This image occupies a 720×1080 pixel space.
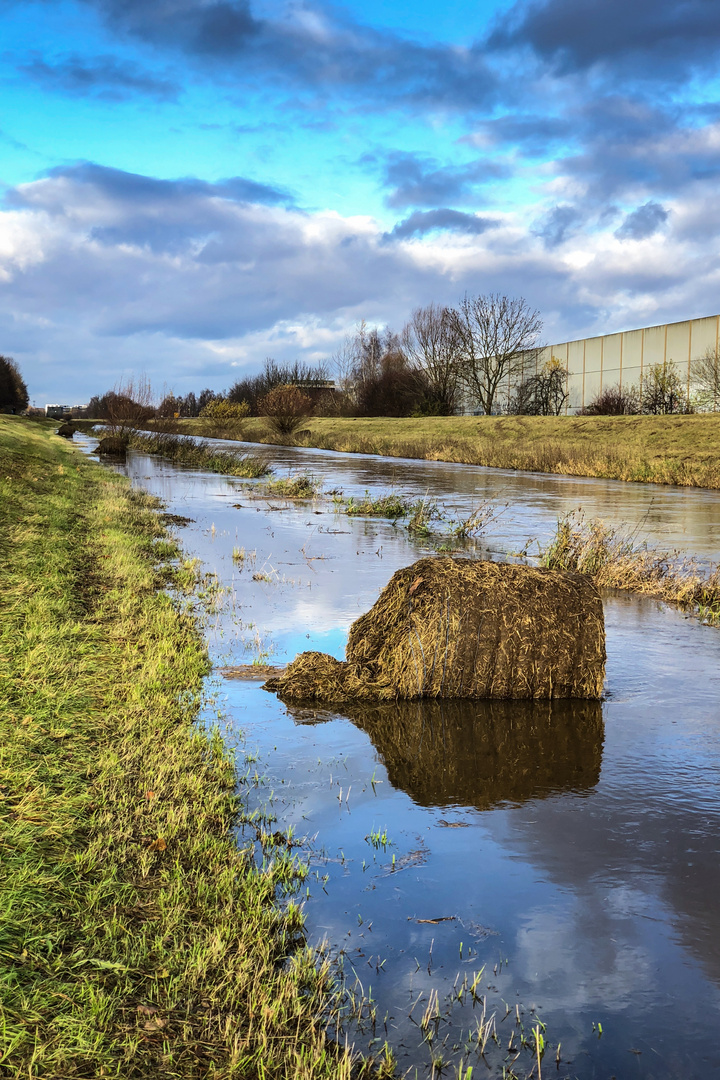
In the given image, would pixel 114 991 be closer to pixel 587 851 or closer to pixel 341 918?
pixel 341 918

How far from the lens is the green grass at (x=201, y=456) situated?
31.8 m

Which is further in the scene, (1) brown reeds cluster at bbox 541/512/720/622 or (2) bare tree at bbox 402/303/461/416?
(2) bare tree at bbox 402/303/461/416

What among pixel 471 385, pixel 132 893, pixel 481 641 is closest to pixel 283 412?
pixel 471 385

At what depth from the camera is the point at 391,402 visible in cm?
7506

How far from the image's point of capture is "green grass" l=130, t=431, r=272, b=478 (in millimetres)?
31781

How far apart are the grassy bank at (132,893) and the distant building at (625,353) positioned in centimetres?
4343

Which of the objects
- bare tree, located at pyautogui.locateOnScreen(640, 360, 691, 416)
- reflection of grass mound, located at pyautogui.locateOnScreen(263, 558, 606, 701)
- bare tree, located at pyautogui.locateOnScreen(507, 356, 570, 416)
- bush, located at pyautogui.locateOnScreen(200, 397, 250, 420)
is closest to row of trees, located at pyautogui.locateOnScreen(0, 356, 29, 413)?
bush, located at pyautogui.locateOnScreen(200, 397, 250, 420)

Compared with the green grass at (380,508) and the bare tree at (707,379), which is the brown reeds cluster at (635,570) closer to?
the green grass at (380,508)

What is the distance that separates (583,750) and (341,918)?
2.62 metres

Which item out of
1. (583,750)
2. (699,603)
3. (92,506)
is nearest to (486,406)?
(92,506)

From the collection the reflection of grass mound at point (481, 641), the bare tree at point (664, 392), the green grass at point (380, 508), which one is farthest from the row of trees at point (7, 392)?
the reflection of grass mound at point (481, 641)

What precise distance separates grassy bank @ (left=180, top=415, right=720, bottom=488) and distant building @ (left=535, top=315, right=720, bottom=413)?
18.5 feet

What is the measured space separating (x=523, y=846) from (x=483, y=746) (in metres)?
1.40

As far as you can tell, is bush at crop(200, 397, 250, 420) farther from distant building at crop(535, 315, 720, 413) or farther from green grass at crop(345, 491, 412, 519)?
green grass at crop(345, 491, 412, 519)
